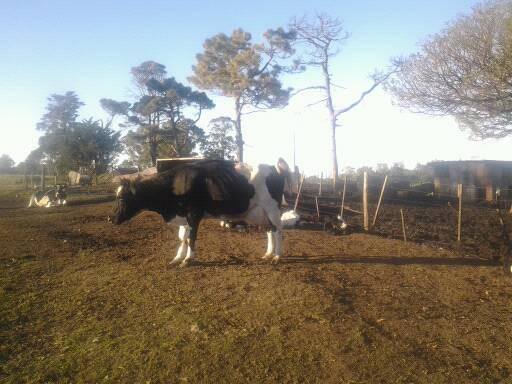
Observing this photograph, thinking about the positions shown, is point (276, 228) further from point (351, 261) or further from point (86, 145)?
point (86, 145)

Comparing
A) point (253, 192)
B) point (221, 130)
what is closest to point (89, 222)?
point (253, 192)

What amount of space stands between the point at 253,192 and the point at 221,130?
30.4m

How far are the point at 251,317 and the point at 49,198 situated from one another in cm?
1903

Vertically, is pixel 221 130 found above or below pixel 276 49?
below

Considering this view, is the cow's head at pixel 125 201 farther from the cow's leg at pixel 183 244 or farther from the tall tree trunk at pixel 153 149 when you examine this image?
the tall tree trunk at pixel 153 149

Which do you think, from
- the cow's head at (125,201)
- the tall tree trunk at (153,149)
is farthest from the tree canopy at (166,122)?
the cow's head at (125,201)

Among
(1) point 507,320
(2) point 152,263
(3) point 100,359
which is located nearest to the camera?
(3) point 100,359

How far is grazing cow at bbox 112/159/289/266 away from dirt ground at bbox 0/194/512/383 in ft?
2.59

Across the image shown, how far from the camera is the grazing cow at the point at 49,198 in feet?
67.0

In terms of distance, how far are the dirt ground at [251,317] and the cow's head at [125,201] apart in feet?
3.04

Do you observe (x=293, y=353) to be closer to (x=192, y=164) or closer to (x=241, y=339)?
(x=241, y=339)

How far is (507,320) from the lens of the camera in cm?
508

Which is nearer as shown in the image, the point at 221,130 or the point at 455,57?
the point at 455,57

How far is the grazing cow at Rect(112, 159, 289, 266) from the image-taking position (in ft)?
26.1
